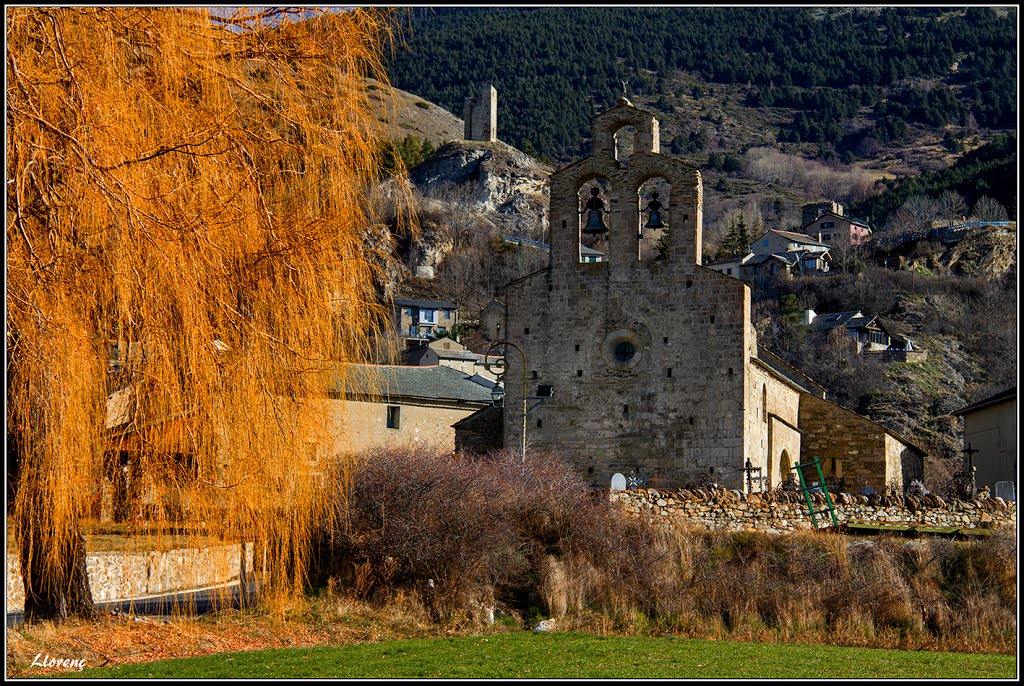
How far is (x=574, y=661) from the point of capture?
16.9 m

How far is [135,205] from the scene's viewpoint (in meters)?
9.77

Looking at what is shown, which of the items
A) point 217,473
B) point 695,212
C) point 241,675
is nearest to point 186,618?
point 241,675

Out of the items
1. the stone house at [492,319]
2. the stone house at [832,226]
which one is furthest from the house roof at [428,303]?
the stone house at [832,226]

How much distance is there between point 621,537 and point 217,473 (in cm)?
1331

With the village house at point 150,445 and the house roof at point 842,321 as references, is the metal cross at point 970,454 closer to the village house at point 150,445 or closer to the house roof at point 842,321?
the village house at point 150,445

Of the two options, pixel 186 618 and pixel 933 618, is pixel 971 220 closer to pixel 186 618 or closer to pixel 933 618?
pixel 933 618

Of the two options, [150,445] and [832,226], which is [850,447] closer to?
[150,445]

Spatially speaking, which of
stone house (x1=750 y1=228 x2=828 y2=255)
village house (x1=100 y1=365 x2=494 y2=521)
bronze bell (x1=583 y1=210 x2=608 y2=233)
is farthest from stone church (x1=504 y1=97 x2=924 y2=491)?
stone house (x1=750 y1=228 x2=828 y2=255)

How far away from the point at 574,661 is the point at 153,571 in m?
6.30

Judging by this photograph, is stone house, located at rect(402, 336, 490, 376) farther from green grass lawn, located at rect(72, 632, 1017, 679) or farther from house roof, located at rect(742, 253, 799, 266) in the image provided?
green grass lawn, located at rect(72, 632, 1017, 679)

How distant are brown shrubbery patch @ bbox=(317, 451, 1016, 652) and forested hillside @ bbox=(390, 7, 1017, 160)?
395 ft

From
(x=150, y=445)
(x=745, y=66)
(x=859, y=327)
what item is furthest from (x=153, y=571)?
(x=745, y=66)

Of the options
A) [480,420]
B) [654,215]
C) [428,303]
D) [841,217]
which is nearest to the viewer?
[654,215]

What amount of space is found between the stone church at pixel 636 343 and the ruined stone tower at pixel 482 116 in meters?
103
